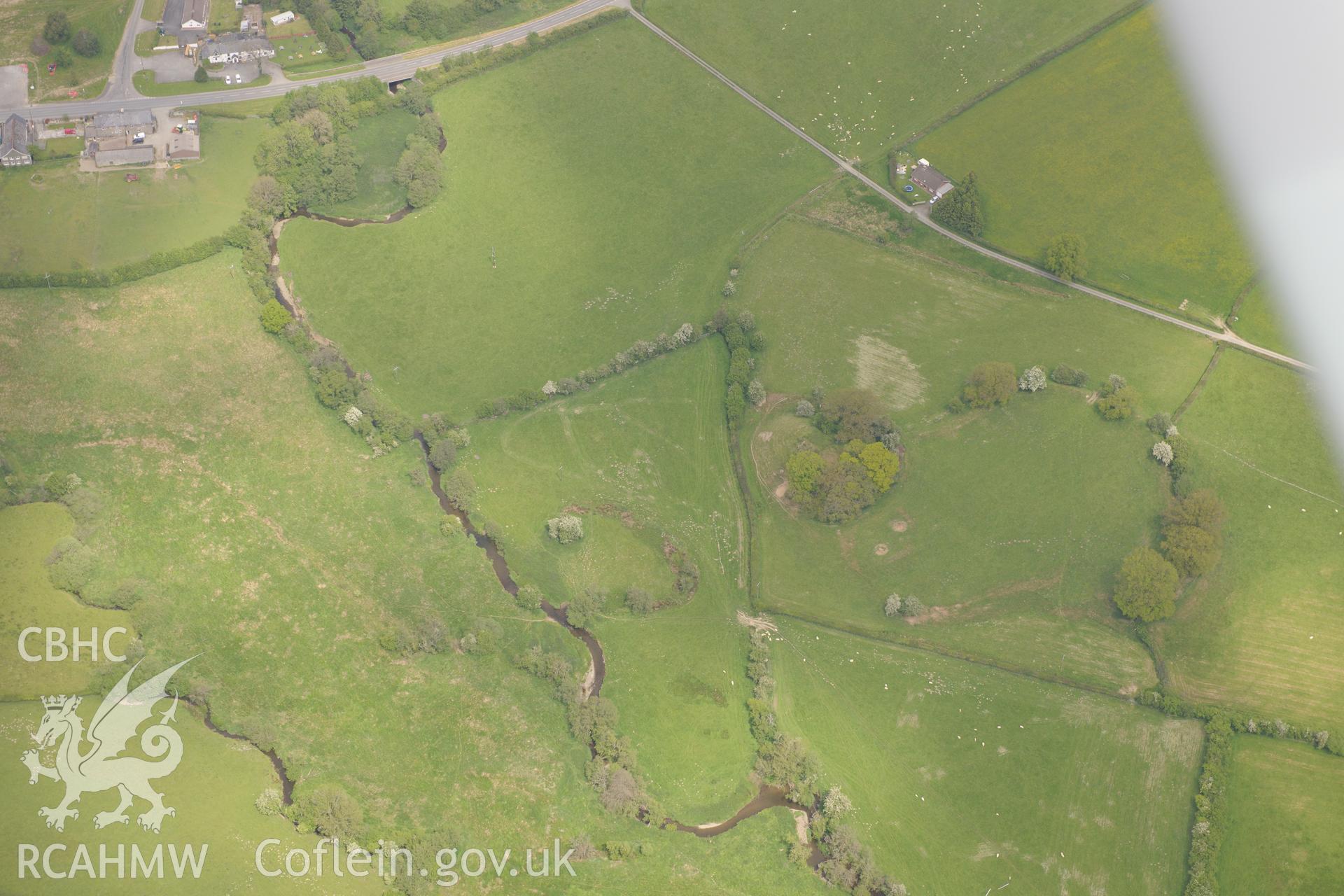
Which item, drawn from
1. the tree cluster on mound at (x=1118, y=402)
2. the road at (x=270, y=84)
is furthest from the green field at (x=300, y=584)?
the tree cluster on mound at (x=1118, y=402)

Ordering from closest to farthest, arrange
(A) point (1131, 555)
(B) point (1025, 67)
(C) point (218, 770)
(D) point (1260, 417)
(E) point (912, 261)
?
(C) point (218, 770), (A) point (1131, 555), (D) point (1260, 417), (E) point (912, 261), (B) point (1025, 67)

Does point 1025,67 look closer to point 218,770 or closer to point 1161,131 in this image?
point 1161,131

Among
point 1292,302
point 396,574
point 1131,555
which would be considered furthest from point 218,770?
point 1292,302

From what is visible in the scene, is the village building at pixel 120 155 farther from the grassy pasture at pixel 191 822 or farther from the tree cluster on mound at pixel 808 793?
the tree cluster on mound at pixel 808 793

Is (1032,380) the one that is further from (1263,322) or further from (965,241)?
(1263,322)

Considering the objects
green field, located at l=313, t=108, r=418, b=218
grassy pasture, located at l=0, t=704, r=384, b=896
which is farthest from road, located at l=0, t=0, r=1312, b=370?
grassy pasture, located at l=0, t=704, r=384, b=896
